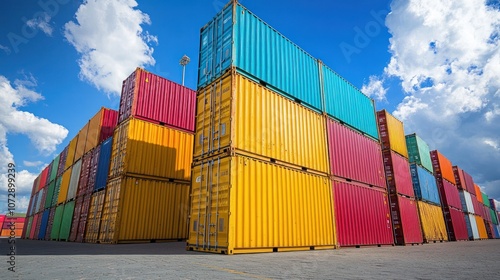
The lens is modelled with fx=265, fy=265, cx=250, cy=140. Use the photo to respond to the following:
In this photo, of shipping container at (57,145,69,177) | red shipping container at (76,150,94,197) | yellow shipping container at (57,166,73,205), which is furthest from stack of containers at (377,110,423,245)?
shipping container at (57,145,69,177)

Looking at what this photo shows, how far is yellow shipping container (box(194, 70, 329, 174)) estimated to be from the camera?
31.0 feet

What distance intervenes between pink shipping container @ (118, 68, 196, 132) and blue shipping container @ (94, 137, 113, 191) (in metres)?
2.18

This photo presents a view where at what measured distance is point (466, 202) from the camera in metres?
31.2

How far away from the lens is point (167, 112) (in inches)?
639

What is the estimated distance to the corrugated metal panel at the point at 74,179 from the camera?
21.0 metres

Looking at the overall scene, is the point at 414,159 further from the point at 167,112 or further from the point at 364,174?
the point at 167,112

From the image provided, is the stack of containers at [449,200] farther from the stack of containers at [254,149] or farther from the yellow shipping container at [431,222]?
the stack of containers at [254,149]

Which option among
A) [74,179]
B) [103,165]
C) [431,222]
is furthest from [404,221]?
[74,179]

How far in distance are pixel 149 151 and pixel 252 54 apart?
26.7ft

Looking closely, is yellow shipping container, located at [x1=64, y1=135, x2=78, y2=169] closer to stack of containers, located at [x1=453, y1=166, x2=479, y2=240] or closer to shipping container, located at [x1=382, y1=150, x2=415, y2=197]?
shipping container, located at [x1=382, y1=150, x2=415, y2=197]

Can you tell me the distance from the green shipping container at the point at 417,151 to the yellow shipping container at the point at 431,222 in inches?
146

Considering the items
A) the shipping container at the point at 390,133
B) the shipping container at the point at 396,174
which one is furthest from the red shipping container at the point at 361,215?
the shipping container at the point at 390,133

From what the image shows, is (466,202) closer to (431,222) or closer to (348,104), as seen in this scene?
(431,222)

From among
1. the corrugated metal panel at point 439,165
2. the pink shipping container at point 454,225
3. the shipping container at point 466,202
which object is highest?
the corrugated metal panel at point 439,165
